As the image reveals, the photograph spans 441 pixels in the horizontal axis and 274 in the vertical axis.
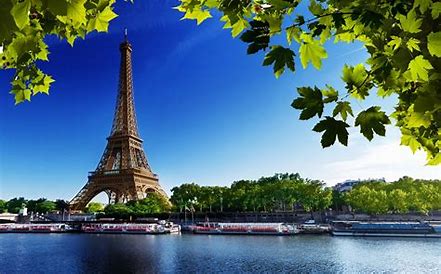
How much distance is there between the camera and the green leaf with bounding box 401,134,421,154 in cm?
299

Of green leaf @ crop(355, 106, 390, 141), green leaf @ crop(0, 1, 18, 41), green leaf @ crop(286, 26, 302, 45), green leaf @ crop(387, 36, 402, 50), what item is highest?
green leaf @ crop(286, 26, 302, 45)

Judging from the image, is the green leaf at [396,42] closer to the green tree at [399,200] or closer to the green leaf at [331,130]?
the green leaf at [331,130]

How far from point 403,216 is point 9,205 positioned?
140m

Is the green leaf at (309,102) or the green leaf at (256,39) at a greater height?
the green leaf at (256,39)

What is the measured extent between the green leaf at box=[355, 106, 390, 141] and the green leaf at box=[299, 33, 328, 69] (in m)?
0.43

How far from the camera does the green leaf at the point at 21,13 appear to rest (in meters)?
1.33

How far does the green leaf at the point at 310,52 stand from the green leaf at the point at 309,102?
0.27 metres

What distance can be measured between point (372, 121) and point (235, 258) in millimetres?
37017

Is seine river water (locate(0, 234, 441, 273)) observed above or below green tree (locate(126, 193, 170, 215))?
below

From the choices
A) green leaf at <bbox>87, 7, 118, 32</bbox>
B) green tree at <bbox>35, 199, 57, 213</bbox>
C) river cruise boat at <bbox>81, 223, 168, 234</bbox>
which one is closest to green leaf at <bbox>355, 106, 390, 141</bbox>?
green leaf at <bbox>87, 7, 118, 32</bbox>

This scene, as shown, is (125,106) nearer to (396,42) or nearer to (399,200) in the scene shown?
(399,200)

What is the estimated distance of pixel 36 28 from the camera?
2.14 meters

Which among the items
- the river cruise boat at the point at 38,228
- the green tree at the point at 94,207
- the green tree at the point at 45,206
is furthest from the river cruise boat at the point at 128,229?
the green tree at the point at 45,206

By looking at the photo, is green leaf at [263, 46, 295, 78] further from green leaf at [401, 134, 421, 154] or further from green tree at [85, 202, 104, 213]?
green tree at [85, 202, 104, 213]
